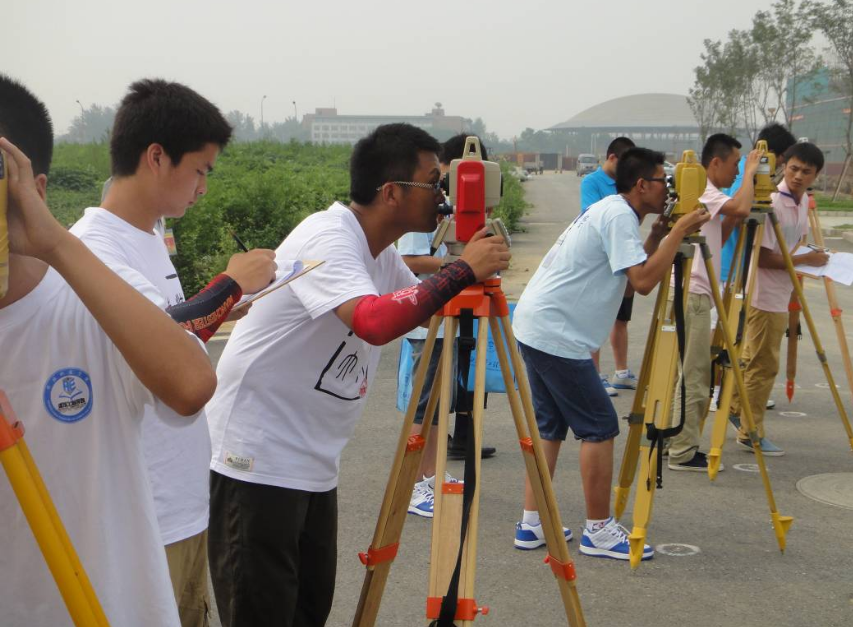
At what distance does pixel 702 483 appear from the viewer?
5.61 metres

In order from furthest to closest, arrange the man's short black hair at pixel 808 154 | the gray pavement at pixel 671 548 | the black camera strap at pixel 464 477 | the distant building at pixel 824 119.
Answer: the distant building at pixel 824 119 → the man's short black hair at pixel 808 154 → the gray pavement at pixel 671 548 → the black camera strap at pixel 464 477

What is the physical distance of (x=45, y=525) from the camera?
1329 millimetres

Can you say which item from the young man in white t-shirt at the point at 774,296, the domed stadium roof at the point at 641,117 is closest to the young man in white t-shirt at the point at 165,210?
the young man in white t-shirt at the point at 774,296

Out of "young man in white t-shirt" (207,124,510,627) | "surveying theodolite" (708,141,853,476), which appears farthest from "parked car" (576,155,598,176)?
"young man in white t-shirt" (207,124,510,627)

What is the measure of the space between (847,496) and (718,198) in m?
1.86

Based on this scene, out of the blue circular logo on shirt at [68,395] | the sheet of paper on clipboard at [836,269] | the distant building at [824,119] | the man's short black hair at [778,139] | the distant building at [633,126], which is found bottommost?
the sheet of paper on clipboard at [836,269]

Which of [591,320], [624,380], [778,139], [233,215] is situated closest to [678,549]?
[591,320]

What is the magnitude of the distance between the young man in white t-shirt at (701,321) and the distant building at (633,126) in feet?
532

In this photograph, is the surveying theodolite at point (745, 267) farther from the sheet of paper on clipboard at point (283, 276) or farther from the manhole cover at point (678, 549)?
the sheet of paper on clipboard at point (283, 276)

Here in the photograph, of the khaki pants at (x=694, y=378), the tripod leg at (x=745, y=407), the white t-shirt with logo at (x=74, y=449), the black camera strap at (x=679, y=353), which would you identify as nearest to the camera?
the white t-shirt with logo at (x=74, y=449)

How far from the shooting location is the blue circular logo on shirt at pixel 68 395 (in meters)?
1.64

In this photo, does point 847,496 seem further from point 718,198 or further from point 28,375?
point 28,375

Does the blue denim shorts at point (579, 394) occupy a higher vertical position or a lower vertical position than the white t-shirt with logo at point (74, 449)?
lower

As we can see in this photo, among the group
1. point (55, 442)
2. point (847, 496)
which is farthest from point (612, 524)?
point (55, 442)
